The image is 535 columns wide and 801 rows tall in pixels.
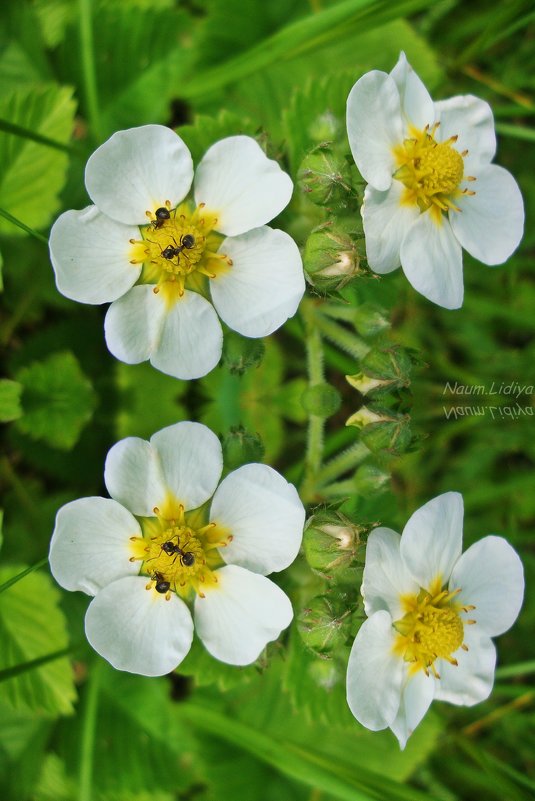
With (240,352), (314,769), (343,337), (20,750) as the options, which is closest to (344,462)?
(343,337)

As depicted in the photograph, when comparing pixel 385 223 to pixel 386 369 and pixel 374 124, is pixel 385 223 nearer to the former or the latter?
pixel 374 124

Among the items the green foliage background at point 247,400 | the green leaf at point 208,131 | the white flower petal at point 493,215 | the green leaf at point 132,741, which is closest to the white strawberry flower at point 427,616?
the green foliage background at point 247,400

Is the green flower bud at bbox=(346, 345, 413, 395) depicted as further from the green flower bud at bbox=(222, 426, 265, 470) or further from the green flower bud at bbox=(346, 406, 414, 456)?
the green flower bud at bbox=(222, 426, 265, 470)

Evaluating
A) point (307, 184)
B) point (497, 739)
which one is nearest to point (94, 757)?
point (497, 739)

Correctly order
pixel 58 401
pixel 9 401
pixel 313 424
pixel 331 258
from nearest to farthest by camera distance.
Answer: pixel 331 258
pixel 313 424
pixel 9 401
pixel 58 401

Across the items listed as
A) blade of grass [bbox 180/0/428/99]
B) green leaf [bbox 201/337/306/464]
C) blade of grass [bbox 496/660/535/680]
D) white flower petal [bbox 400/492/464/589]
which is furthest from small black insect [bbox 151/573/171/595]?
blade of grass [bbox 180/0/428/99]

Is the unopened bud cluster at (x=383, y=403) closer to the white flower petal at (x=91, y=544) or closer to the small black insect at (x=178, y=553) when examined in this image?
the small black insect at (x=178, y=553)
